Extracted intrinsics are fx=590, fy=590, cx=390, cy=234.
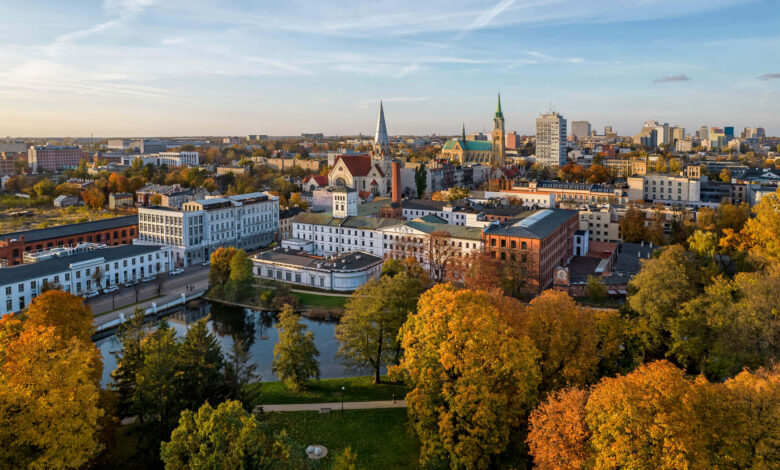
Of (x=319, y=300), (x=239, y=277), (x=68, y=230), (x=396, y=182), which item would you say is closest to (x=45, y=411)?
(x=239, y=277)

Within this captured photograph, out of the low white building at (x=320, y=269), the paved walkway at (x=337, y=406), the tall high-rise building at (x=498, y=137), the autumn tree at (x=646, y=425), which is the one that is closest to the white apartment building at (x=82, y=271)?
the low white building at (x=320, y=269)

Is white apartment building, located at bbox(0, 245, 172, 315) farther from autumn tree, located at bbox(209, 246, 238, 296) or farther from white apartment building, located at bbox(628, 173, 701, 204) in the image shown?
white apartment building, located at bbox(628, 173, 701, 204)

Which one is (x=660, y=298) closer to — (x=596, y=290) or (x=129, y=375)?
(x=596, y=290)

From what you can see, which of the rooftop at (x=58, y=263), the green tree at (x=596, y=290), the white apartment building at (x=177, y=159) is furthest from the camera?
the white apartment building at (x=177, y=159)

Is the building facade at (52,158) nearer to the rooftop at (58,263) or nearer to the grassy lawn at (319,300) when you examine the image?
the rooftop at (58,263)

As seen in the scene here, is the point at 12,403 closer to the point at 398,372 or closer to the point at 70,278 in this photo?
the point at 398,372
